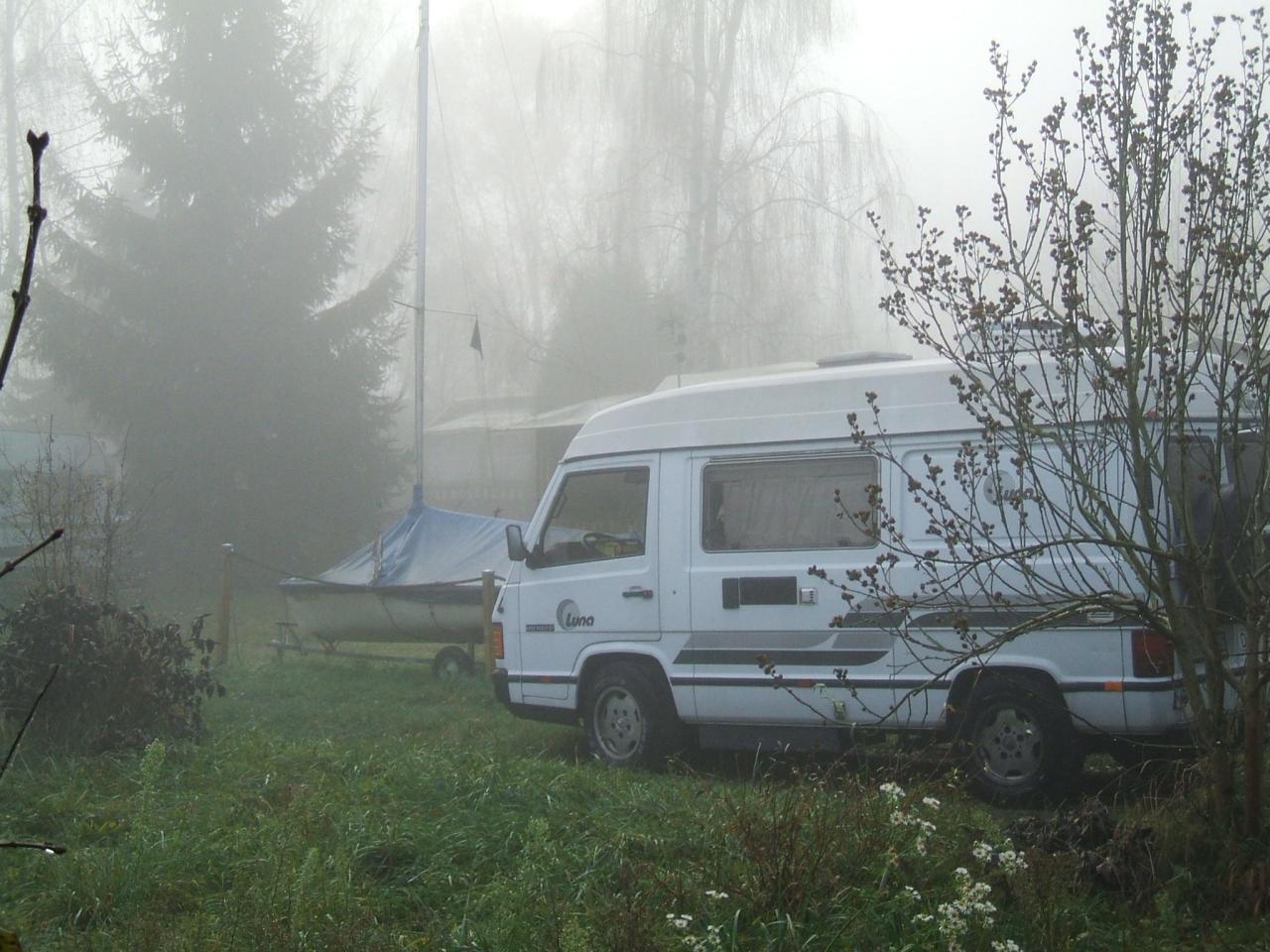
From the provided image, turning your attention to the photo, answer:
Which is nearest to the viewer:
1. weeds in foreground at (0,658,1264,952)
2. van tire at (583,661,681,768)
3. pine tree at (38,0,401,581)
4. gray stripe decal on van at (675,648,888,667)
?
weeds in foreground at (0,658,1264,952)

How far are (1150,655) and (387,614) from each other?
9471 millimetres

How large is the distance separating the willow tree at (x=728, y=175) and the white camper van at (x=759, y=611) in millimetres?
16939

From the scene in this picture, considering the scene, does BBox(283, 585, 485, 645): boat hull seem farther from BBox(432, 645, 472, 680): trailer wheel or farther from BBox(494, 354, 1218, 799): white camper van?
BBox(494, 354, 1218, 799): white camper van

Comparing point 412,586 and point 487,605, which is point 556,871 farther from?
point 412,586

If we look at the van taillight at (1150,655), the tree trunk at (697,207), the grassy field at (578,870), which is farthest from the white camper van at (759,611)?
the tree trunk at (697,207)

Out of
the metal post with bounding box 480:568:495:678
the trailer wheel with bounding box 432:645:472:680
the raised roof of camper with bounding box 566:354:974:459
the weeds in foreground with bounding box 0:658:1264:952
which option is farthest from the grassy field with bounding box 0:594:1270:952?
the trailer wheel with bounding box 432:645:472:680

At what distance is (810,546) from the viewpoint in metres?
8.30

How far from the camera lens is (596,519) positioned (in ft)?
31.2

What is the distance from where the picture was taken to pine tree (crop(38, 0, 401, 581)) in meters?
25.9

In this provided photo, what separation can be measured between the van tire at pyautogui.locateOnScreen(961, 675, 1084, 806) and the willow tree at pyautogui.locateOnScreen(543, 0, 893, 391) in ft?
62.1

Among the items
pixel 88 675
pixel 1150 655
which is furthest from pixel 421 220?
pixel 1150 655

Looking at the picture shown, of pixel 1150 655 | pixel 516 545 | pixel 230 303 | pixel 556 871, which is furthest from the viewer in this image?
pixel 230 303

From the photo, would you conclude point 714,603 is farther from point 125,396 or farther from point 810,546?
point 125,396

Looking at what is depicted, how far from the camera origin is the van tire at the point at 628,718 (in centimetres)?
884
